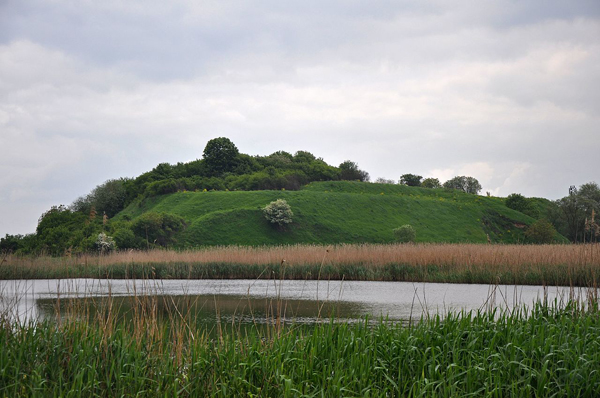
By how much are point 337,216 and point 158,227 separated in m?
17.6

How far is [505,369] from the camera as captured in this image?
486cm

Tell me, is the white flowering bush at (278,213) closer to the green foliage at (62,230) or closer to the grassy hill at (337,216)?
the grassy hill at (337,216)

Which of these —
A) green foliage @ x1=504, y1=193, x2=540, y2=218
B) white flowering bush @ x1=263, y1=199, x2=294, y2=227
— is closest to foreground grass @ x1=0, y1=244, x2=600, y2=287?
white flowering bush @ x1=263, y1=199, x2=294, y2=227

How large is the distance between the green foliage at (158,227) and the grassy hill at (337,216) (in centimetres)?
70

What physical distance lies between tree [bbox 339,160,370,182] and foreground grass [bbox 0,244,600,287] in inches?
1859

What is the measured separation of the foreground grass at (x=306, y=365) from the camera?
4.43m

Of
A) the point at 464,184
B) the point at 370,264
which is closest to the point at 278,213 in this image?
the point at 370,264

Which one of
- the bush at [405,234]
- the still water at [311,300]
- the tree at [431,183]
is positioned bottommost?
the still water at [311,300]

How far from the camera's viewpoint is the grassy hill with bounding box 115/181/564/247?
4219 centimetres

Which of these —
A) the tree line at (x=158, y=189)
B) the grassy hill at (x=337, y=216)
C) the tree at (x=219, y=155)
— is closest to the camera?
the tree line at (x=158, y=189)

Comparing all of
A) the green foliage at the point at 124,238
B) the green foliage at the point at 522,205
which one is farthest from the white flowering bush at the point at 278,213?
the green foliage at the point at 522,205

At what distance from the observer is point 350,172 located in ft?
231

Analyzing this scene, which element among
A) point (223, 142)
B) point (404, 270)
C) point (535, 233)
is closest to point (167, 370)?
point (404, 270)

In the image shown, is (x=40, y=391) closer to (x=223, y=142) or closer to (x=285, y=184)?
(x=285, y=184)
